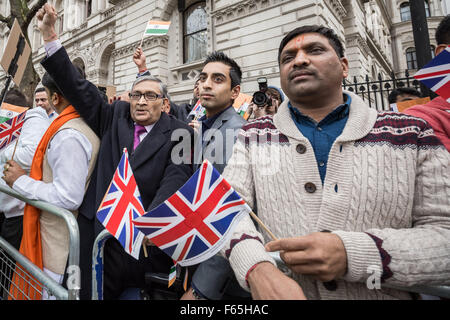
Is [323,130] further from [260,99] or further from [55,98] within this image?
[55,98]

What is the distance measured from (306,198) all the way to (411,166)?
1.52ft

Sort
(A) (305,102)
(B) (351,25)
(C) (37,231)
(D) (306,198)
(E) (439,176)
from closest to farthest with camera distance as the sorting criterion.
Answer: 1. (E) (439,176)
2. (D) (306,198)
3. (A) (305,102)
4. (C) (37,231)
5. (B) (351,25)

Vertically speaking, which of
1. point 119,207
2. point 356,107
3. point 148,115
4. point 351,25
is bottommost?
point 119,207

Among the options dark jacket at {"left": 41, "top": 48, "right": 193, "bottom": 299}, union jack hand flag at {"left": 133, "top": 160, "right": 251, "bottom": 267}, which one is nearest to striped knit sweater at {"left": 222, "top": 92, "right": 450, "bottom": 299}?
union jack hand flag at {"left": 133, "top": 160, "right": 251, "bottom": 267}

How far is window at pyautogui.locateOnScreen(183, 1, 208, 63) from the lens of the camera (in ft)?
40.3

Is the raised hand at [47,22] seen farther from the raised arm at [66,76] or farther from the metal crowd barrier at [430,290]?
the metal crowd barrier at [430,290]

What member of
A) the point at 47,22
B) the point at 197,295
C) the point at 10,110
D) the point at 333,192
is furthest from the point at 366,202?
the point at 10,110

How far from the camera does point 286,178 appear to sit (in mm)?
1248

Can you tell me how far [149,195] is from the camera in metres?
1.93

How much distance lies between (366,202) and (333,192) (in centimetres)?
14

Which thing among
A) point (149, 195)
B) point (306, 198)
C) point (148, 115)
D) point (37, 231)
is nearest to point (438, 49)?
point (306, 198)

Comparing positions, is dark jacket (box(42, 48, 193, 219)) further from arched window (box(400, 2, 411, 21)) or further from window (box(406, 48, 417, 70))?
arched window (box(400, 2, 411, 21))

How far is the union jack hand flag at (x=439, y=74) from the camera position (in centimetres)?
196

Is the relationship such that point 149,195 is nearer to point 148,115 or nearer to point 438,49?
point 148,115
